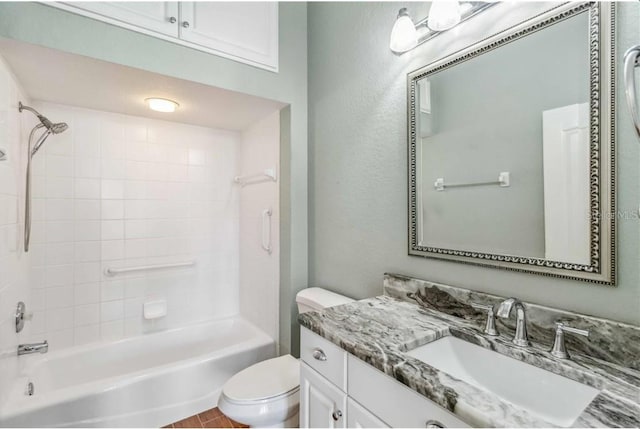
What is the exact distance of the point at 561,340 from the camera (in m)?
0.90

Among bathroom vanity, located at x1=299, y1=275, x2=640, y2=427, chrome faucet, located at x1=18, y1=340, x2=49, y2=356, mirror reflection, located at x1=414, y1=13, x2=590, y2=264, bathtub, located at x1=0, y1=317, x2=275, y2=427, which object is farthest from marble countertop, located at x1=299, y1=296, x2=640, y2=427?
chrome faucet, located at x1=18, y1=340, x2=49, y2=356

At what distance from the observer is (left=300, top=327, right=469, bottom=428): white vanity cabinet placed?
2.51 ft

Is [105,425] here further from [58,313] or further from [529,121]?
[529,121]

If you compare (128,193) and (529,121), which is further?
(128,193)

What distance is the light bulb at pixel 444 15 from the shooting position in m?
1.17

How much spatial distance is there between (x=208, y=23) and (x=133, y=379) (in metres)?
2.11

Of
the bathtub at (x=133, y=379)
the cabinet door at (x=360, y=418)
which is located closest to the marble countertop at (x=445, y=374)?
the cabinet door at (x=360, y=418)

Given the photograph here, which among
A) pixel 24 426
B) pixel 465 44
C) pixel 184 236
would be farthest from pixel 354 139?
pixel 24 426

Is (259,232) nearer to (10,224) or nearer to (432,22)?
(10,224)

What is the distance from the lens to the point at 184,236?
2.57m

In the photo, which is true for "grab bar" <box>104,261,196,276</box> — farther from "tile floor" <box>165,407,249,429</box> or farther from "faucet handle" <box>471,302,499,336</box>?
"faucet handle" <box>471,302,499,336</box>

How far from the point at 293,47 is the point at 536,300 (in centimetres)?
202

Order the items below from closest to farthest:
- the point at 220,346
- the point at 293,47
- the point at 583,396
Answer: the point at 583,396
the point at 293,47
the point at 220,346

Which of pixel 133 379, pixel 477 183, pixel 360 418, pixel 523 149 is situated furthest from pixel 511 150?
pixel 133 379
